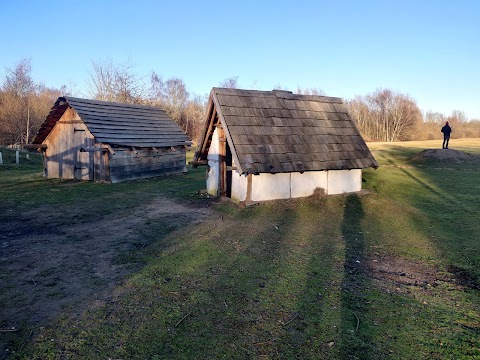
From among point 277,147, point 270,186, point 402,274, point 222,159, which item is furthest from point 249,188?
point 402,274

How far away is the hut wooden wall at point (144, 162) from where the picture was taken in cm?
1931

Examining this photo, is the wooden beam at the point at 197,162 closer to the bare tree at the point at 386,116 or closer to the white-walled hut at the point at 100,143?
the white-walled hut at the point at 100,143

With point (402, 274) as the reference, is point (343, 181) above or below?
above

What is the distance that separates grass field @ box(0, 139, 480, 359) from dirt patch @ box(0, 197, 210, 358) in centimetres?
11

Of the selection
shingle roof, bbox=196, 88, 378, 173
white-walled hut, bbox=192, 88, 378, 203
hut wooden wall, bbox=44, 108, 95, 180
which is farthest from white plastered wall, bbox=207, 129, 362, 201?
hut wooden wall, bbox=44, 108, 95, 180

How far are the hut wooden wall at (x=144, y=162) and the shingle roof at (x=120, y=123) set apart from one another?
1.89 feet

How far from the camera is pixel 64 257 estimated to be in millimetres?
7395

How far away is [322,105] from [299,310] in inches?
467

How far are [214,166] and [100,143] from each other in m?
7.78

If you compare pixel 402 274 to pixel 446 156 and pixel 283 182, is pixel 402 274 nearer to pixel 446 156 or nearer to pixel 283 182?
pixel 283 182

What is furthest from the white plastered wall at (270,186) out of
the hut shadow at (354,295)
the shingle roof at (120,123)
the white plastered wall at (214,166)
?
the shingle roof at (120,123)

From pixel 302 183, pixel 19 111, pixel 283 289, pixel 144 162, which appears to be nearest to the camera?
pixel 283 289

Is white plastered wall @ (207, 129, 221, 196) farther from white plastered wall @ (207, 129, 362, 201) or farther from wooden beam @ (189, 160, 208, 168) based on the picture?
wooden beam @ (189, 160, 208, 168)

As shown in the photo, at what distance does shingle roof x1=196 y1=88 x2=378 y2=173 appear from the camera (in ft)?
40.3
